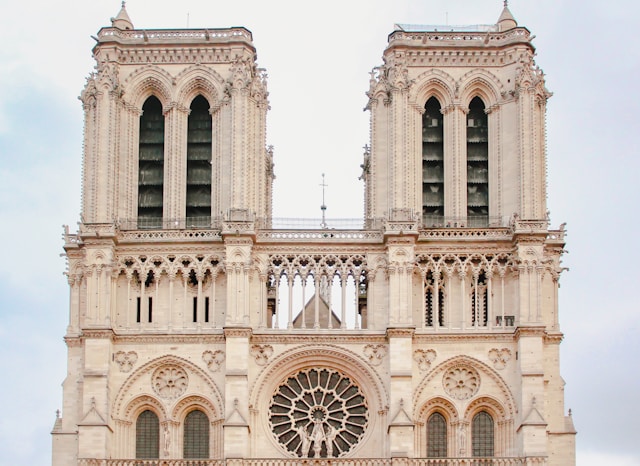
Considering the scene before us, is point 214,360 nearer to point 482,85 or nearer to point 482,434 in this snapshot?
point 482,434

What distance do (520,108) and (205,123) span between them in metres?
11.0

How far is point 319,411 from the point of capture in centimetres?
6131

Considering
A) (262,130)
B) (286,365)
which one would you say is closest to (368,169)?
(262,130)

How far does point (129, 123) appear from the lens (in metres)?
64.2

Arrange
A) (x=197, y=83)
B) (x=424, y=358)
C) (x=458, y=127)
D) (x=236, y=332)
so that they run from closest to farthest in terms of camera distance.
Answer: (x=236, y=332)
(x=424, y=358)
(x=458, y=127)
(x=197, y=83)

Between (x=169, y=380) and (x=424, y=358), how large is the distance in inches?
334

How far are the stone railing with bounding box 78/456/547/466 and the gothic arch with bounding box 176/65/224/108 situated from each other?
1280cm

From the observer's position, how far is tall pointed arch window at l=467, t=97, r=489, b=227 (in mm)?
63844

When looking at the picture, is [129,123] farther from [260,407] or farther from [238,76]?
[260,407]

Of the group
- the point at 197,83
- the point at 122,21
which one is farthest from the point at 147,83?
the point at 122,21

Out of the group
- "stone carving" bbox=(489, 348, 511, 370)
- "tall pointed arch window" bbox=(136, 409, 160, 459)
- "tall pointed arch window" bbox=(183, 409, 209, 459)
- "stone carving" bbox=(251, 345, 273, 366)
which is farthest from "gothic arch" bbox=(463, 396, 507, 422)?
"tall pointed arch window" bbox=(136, 409, 160, 459)

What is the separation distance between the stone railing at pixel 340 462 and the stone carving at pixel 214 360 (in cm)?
318

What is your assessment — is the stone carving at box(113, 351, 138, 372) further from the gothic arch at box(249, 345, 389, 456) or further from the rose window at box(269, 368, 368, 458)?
the rose window at box(269, 368, 368, 458)

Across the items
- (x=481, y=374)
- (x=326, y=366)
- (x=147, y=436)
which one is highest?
(x=326, y=366)
